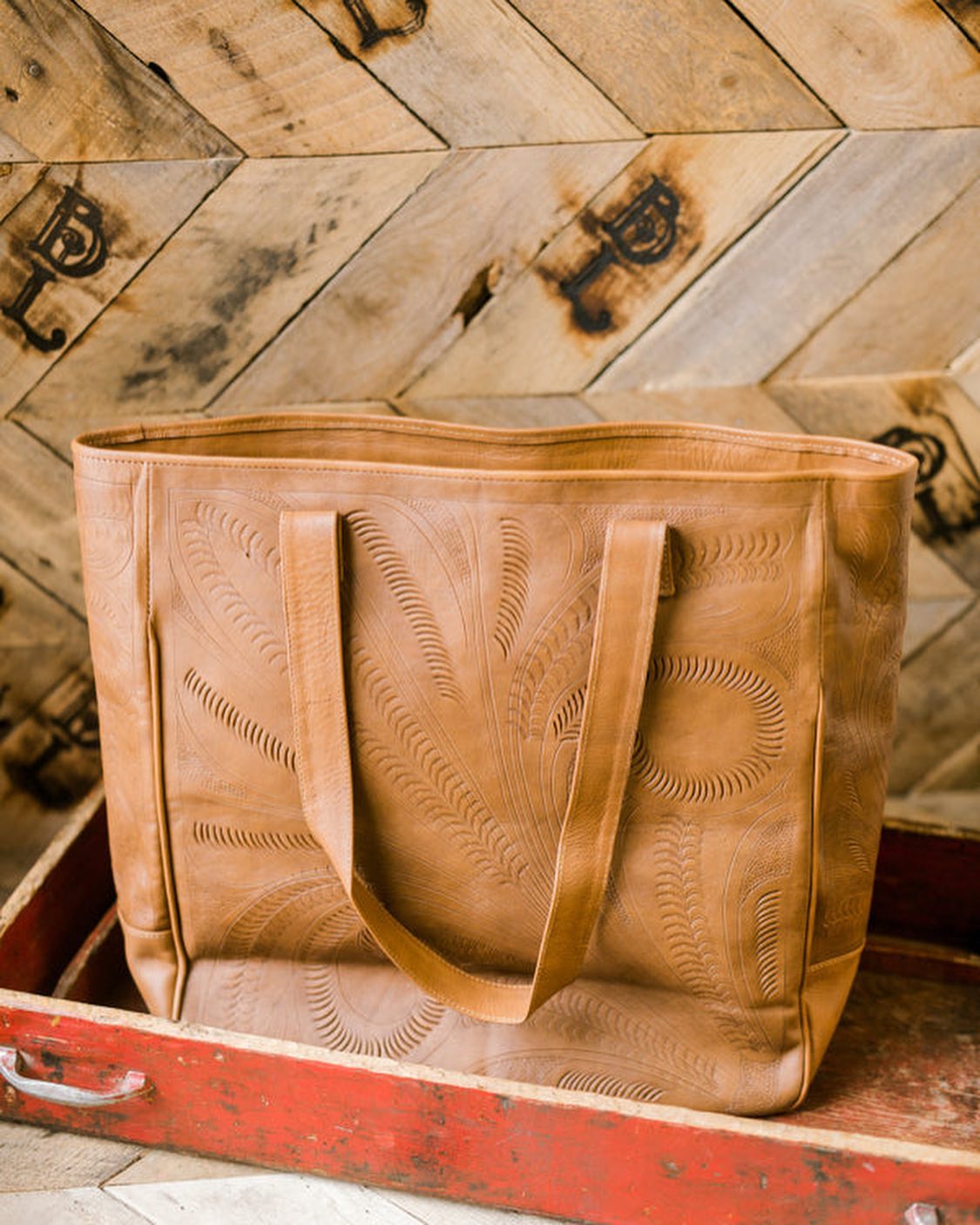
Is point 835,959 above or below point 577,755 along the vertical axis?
below

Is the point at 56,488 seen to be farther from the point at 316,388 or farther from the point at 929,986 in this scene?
the point at 929,986

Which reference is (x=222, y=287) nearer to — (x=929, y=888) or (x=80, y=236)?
(x=80, y=236)

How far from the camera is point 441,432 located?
0.84 metres

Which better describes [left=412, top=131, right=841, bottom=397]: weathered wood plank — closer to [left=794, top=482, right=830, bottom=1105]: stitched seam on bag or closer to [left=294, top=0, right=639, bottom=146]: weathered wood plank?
[left=294, top=0, right=639, bottom=146]: weathered wood plank

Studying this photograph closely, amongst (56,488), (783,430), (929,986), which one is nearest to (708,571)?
(783,430)

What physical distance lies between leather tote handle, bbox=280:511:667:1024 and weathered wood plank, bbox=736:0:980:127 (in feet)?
1.53

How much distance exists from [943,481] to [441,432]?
503mm

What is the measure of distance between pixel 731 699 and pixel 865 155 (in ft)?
1.66

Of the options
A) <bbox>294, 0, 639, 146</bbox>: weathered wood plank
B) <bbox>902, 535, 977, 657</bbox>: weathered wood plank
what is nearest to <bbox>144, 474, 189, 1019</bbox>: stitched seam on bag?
<bbox>294, 0, 639, 146</bbox>: weathered wood plank

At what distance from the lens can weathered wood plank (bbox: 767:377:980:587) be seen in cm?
104

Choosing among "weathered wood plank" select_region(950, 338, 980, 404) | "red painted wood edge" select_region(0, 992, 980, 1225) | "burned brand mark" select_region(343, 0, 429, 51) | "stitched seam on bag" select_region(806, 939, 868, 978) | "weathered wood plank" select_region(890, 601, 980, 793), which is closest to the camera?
"red painted wood edge" select_region(0, 992, 980, 1225)

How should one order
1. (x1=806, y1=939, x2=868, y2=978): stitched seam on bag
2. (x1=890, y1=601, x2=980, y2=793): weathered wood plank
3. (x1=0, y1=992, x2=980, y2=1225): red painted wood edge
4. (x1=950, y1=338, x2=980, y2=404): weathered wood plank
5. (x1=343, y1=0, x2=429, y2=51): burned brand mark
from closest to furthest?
(x1=0, y1=992, x2=980, y2=1225): red painted wood edge, (x1=806, y1=939, x2=868, y2=978): stitched seam on bag, (x1=343, y1=0, x2=429, y2=51): burned brand mark, (x1=950, y1=338, x2=980, y2=404): weathered wood plank, (x1=890, y1=601, x2=980, y2=793): weathered wood plank

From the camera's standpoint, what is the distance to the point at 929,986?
0.99 metres

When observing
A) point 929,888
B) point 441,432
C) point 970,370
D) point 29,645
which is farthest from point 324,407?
point 929,888
